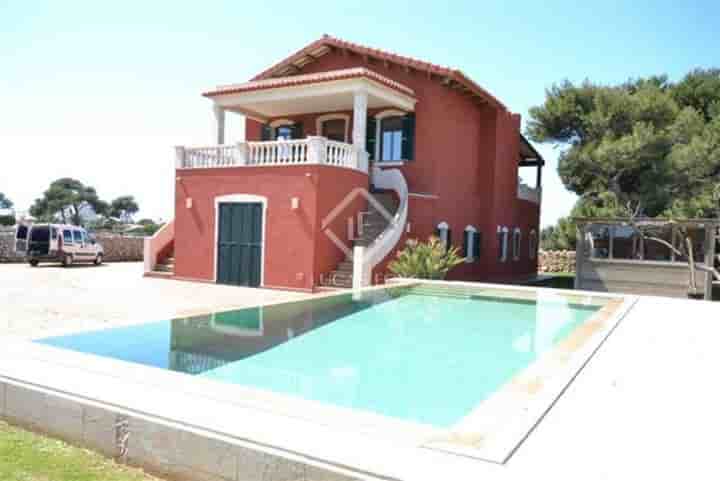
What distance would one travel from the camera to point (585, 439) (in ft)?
11.6

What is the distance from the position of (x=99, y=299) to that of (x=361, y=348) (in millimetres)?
8128

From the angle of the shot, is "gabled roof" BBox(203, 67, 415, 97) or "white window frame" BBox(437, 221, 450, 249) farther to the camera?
"white window frame" BBox(437, 221, 450, 249)

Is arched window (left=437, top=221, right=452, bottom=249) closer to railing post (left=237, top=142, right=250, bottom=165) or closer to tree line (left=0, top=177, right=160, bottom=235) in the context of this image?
railing post (left=237, top=142, right=250, bottom=165)

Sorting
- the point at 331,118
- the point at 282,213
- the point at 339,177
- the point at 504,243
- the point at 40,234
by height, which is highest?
the point at 331,118

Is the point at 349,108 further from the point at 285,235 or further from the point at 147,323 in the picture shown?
the point at 147,323

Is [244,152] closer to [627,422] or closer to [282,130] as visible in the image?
[282,130]

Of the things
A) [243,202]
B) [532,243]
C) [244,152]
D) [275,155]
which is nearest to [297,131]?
[244,152]

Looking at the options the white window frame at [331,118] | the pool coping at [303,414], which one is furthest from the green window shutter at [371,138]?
the pool coping at [303,414]

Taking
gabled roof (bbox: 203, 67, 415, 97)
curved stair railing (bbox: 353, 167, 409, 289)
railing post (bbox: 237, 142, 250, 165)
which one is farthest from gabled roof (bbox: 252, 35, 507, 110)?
railing post (bbox: 237, 142, 250, 165)

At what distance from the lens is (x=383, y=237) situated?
15.6m

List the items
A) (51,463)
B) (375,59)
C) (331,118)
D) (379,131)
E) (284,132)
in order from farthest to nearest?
A: (284,132) < (331,118) < (375,59) < (379,131) < (51,463)

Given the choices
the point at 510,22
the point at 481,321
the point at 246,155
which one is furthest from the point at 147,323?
the point at 510,22

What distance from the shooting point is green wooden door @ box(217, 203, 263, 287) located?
16453mm

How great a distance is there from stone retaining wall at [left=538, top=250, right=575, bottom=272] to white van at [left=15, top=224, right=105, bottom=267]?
84.9 feet
